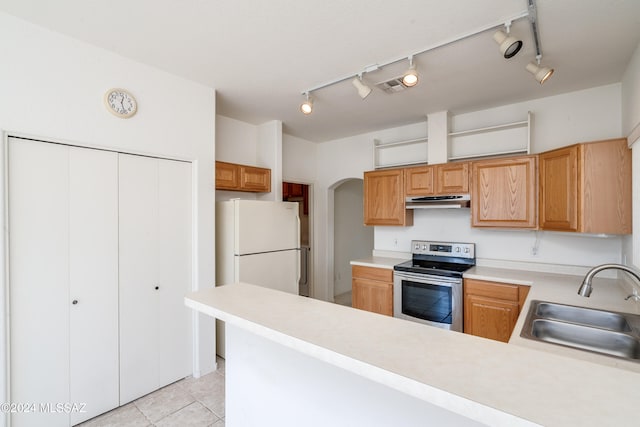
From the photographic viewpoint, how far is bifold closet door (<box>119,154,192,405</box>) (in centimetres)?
242

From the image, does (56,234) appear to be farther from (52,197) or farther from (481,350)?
(481,350)

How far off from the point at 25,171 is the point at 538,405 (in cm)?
280

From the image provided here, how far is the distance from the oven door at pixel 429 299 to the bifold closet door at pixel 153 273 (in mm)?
2198

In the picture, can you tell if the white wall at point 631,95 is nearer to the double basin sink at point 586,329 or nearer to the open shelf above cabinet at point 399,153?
the double basin sink at point 586,329

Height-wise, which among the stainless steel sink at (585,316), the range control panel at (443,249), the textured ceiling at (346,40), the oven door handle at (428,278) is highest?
the textured ceiling at (346,40)

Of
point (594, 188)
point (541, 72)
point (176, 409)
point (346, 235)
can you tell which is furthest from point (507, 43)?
point (346, 235)

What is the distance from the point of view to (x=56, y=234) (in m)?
2.08

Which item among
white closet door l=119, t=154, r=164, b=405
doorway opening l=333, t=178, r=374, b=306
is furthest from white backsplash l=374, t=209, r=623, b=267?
white closet door l=119, t=154, r=164, b=405

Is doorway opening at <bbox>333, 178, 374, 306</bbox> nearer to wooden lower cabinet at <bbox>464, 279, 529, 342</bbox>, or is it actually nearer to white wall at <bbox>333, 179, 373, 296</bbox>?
white wall at <bbox>333, 179, 373, 296</bbox>

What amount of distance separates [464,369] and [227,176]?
312 centimetres

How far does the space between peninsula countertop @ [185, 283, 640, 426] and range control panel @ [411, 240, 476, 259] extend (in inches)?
107

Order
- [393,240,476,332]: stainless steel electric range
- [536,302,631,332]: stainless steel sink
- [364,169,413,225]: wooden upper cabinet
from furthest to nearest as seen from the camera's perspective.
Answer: [364,169,413,225]: wooden upper cabinet < [393,240,476,332]: stainless steel electric range < [536,302,631,332]: stainless steel sink

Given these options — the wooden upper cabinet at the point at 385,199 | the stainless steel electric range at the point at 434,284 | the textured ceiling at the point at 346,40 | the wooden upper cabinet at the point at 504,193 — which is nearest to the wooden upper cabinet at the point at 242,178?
the textured ceiling at the point at 346,40

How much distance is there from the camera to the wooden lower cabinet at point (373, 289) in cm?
350
